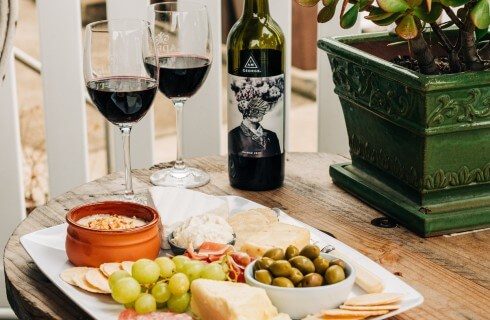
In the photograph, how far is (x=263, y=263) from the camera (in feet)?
3.77

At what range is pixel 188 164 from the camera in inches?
71.1

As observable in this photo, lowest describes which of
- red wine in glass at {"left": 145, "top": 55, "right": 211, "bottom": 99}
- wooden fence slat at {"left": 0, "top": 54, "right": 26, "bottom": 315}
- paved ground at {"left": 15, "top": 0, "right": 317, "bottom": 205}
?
paved ground at {"left": 15, "top": 0, "right": 317, "bottom": 205}

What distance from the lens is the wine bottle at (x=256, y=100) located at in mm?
1533

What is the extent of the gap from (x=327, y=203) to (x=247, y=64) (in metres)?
0.26

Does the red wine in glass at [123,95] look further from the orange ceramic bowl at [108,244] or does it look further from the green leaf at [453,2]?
the green leaf at [453,2]

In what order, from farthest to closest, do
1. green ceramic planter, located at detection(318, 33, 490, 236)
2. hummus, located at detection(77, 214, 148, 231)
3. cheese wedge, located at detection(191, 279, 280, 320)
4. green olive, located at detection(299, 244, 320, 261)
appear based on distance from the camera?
green ceramic planter, located at detection(318, 33, 490, 236)
hummus, located at detection(77, 214, 148, 231)
green olive, located at detection(299, 244, 320, 261)
cheese wedge, located at detection(191, 279, 280, 320)

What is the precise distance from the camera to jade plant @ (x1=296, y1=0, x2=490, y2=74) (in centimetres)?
132

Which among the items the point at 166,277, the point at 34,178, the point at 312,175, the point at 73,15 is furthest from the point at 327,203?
the point at 34,178

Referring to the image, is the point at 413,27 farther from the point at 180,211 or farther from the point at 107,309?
the point at 107,309

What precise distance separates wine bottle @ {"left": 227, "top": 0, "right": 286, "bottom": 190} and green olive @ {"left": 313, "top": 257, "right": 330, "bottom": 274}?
0.44m

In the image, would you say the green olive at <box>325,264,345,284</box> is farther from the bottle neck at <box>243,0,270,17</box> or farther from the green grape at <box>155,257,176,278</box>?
the bottle neck at <box>243,0,270,17</box>

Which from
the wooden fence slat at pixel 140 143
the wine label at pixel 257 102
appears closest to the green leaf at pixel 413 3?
the wine label at pixel 257 102

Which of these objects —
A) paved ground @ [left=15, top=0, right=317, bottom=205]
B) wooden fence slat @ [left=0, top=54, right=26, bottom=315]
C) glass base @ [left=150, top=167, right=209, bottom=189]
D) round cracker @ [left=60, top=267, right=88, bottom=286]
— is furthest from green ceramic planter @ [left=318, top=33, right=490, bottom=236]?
paved ground @ [left=15, top=0, right=317, bottom=205]

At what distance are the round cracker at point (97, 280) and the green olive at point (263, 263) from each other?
18 cm
